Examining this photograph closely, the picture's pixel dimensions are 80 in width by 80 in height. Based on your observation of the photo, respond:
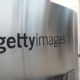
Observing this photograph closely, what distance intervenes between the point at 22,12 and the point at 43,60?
9.4 inches

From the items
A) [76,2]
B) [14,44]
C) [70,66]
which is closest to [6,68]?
[14,44]

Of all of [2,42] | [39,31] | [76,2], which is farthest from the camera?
[76,2]

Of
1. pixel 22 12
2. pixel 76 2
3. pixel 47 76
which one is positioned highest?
pixel 76 2

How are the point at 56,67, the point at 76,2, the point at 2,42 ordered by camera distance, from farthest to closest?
the point at 76,2, the point at 56,67, the point at 2,42

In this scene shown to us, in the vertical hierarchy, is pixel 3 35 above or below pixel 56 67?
above

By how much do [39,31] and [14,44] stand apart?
0.14 m

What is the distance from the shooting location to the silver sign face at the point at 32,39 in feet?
1.86

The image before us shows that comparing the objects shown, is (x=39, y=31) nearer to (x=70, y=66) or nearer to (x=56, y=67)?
(x=56, y=67)

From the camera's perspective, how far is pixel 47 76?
0.71 metres

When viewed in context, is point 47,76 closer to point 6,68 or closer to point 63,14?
point 6,68

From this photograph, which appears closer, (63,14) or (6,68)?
(6,68)

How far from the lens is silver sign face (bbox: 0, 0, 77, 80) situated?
0.57 meters

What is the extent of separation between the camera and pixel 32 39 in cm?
64

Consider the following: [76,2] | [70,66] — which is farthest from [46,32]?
[76,2]
